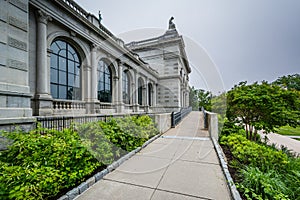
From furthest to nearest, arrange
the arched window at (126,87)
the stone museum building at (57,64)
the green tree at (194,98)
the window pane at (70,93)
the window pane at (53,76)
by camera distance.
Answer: the green tree at (194,98), the arched window at (126,87), the window pane at (70,93), the window pane at (53,76), the stone museum building at (57,64)

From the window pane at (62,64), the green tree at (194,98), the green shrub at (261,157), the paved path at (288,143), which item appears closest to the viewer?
the green shrub at (261,157)

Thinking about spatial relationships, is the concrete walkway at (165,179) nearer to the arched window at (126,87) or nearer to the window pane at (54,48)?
the window pane at (54,48)

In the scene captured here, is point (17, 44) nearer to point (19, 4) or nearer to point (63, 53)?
point (19, 4)

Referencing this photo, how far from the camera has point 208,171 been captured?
3.61m

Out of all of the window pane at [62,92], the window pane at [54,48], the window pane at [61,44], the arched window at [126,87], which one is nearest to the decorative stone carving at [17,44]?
the window pane at [54,48]

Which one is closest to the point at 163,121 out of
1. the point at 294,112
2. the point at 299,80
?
the point at 294,112

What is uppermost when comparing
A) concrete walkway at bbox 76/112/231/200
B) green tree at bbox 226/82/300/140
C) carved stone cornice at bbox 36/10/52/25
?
carved stone cornice at bbox 36/10/52/25

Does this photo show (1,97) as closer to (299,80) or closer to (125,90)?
(125,90)

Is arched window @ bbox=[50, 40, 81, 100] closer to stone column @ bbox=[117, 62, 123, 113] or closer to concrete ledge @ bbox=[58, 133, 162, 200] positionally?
stone column @ bbox=[117, 62, 123, 113]

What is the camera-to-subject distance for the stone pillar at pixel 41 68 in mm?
7168

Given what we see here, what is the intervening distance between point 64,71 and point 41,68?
77.0 inches

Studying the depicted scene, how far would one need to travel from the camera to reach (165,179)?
10.6 ft

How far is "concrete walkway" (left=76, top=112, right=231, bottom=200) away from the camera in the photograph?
8.77 feet

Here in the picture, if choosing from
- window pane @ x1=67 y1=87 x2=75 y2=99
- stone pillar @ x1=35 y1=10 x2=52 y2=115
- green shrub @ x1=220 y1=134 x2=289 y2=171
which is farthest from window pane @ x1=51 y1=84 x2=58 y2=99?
green shrub @ x1=220 y1=134 x2=289 y2=171
